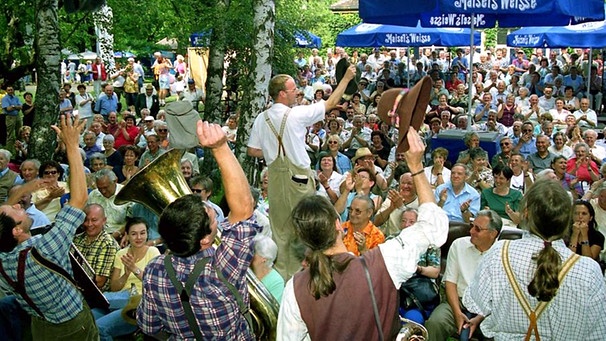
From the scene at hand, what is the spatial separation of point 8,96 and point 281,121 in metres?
12.5

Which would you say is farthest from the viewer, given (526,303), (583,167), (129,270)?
(583,167)

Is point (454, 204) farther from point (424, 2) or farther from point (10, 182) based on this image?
point (10, 182)

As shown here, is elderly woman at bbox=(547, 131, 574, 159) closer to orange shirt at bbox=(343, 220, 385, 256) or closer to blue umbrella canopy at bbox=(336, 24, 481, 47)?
orange shirt at bbox=(343, 220, 385, 256)

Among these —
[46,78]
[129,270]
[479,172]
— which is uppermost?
[46,78]

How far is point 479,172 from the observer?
29.4 feet

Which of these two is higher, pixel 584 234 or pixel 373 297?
pixel 373 297

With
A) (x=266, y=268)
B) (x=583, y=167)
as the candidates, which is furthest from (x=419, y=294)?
(x=583, y=167)

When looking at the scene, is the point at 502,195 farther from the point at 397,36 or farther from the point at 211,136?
the point at 397,36

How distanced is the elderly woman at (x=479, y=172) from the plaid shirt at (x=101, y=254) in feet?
13.8

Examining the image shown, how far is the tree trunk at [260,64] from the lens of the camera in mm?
8945

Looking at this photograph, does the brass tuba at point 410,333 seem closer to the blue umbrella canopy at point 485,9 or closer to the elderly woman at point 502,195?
the elderly woman at point 502,195

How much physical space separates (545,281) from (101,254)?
4.06m

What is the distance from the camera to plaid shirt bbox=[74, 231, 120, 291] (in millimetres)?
6012

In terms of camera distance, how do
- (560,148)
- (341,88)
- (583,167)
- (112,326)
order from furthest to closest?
(560,148) < (583,167) < (341,88) < (112,326)
